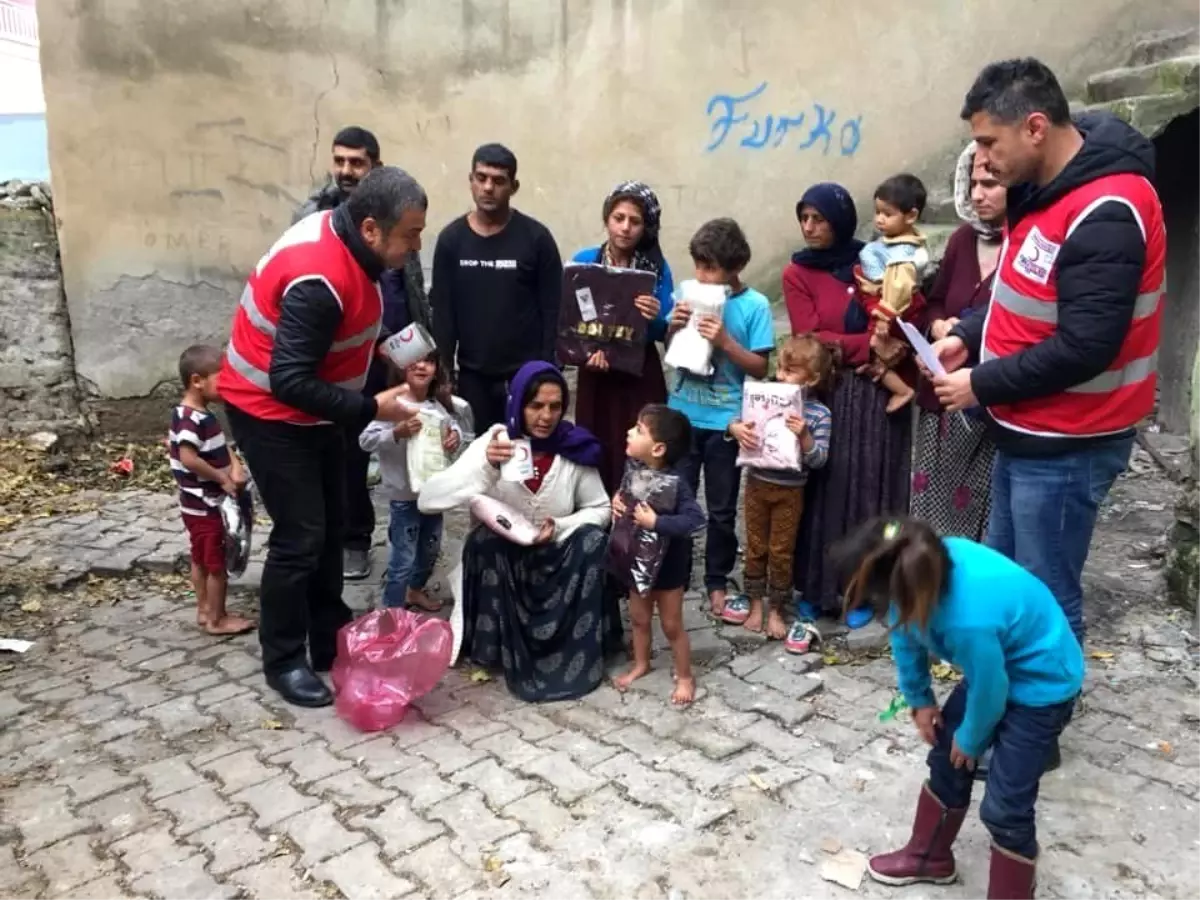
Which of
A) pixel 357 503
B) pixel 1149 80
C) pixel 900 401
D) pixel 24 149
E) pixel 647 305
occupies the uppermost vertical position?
pixel 1149 80

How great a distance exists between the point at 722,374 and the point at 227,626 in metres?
2.44

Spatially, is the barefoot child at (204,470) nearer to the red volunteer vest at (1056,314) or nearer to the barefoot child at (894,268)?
the barefoot child at (894,268)

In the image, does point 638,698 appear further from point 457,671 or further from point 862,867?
point 862,867

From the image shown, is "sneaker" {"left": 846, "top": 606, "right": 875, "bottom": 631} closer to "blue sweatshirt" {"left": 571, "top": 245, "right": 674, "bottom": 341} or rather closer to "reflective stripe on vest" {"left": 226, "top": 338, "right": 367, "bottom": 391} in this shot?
"blue sweatshirt" {"left": 571, "top": 245, "right": 674, "bottom": 341}

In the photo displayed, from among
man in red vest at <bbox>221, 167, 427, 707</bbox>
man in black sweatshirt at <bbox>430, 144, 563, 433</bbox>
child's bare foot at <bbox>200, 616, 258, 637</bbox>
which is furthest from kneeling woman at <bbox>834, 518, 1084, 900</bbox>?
child's bare foot at <bbox>200, 616, 258, 637</bbox>

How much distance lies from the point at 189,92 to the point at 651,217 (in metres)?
3.76

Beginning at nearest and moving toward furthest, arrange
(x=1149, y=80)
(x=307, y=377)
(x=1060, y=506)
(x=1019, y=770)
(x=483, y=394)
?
(x=1019, y=770) → (x=1060, y=506) → (x=307, y=377) → (x=483, y=394) → (x=1149, y=80)

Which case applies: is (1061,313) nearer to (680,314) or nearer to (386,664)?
(680,314)

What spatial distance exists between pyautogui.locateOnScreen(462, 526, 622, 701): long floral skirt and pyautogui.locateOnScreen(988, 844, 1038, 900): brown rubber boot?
173cm

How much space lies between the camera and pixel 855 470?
426 cm

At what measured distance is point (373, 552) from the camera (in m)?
5.50

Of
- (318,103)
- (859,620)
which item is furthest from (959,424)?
(318,103)

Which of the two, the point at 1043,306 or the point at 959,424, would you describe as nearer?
the point at 1043,306

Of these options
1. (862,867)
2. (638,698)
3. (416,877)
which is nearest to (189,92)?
(638,698)
